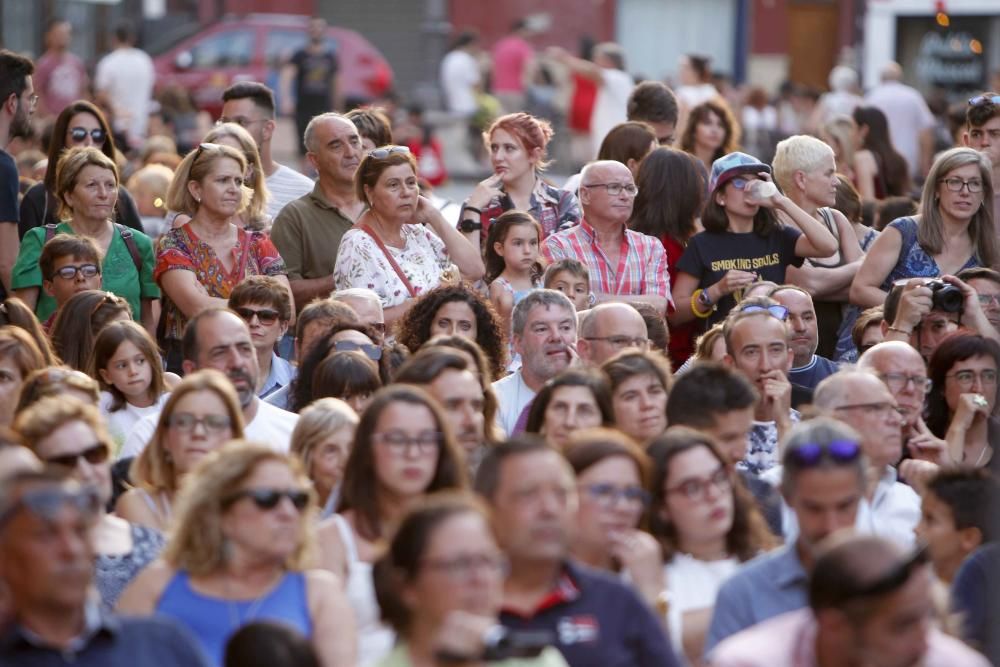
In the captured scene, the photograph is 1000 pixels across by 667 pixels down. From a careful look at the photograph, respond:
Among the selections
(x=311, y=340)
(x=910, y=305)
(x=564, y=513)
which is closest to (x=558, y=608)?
(x=564, y=513)

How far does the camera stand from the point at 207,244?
29.3ft

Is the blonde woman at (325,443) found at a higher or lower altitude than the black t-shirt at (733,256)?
higher

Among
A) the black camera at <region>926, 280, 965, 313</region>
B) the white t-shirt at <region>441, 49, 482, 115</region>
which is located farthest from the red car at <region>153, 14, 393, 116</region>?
the black camera at <region>926, 280, 965, 313</region>

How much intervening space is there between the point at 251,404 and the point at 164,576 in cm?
197

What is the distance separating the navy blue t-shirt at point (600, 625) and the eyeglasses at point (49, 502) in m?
1.11

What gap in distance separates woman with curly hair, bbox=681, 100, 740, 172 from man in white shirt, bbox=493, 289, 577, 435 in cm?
336

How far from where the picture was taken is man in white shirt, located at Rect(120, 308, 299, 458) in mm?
6996

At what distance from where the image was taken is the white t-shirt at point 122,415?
746 centimetres

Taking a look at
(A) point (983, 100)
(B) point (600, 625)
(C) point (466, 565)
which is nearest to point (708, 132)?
(A) point (983, 100)

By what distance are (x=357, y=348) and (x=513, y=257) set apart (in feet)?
5.55

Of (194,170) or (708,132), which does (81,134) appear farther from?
(708,132)

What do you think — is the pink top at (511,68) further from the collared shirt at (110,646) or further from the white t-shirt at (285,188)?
the collared shirt at (110,646)

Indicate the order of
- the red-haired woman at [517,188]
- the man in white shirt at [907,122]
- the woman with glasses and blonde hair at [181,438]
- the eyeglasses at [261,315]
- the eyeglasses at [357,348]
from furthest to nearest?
1. the man in white shirt at [907,122]
2. the red-haired woman at [517,188]
3. the eyeglasses at [261,315]
4. the eyeglasses at [357,348]
5. the woman with glasses and blonde hair at [181,438]

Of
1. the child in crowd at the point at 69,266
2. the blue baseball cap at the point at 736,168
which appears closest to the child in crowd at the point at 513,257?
the blue baseball cap at the point at 736,168
